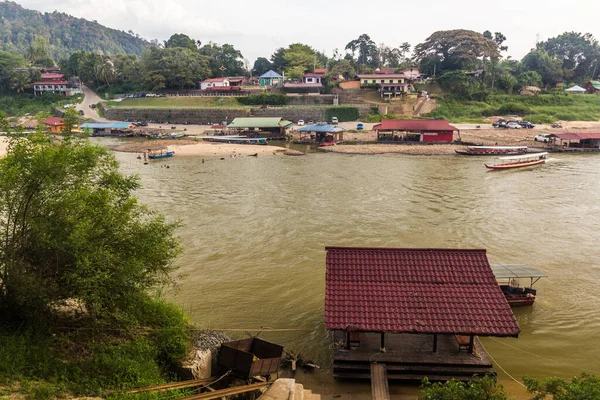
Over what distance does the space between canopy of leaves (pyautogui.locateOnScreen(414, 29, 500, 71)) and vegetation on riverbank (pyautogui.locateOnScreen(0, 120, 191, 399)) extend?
91.2m

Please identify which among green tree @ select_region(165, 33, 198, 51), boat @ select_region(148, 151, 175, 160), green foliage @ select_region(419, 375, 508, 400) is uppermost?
green tree @ select_region(165, 33, 198, 51)

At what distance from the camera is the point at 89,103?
92625mm

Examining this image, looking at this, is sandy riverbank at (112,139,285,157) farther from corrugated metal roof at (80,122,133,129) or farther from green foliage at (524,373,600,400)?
green foliage at (524,373,600,400)

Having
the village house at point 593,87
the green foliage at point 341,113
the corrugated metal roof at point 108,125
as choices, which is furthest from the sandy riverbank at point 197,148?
the village house at point 593,87

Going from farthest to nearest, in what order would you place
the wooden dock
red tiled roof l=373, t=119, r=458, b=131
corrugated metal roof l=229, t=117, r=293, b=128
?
corrugated metal roof l=229, t=117, r=293, b=128
red tiled roof l=373, t=119, r=458, b=131
the wooden dock

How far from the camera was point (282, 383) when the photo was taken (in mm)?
11477

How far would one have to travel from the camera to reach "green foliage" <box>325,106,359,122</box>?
76.4 meters

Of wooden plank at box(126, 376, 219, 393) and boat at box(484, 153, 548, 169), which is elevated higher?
boat at box(484, 153, 548, 169)

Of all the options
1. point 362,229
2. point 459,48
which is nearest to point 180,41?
point 459,48

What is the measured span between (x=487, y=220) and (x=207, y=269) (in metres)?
19.3

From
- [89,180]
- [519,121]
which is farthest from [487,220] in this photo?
[519,121]

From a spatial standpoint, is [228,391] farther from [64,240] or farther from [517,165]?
[517,165]

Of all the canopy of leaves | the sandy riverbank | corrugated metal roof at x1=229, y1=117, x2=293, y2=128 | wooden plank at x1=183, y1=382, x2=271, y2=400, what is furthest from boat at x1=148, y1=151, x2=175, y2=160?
the canopy of leaves

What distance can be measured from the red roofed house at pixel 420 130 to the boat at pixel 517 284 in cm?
4324
